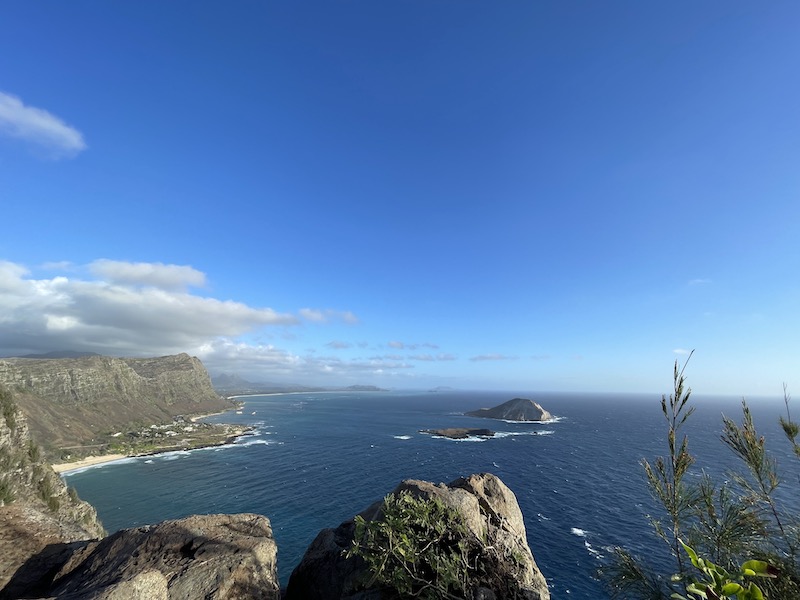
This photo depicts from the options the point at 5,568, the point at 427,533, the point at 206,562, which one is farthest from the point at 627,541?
the point at 5,568

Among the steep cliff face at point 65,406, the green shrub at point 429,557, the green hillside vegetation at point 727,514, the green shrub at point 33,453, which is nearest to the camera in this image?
the green hillside vegetation at point 727,514

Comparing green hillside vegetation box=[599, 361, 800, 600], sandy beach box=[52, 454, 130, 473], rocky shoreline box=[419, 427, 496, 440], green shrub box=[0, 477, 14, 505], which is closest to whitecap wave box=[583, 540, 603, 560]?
green hillside vegetation box=[599, 361, 800, 600]

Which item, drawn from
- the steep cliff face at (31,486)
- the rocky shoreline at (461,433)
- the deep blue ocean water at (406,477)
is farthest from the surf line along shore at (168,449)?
the rocky shoreline at (461,433)

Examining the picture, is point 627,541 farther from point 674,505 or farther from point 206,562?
point 206,562

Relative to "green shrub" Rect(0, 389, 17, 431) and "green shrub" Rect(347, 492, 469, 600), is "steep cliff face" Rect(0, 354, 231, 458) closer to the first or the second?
"green shrub" Rect(0, 389, 17, 431)

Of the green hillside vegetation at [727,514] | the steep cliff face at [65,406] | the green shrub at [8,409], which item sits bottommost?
the steep cliff face at [65,406]

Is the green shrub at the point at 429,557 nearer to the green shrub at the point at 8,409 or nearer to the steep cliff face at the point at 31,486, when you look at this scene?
the steep cliff face at the point at 31,486
